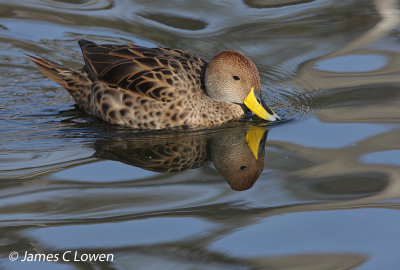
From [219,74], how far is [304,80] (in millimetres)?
1574

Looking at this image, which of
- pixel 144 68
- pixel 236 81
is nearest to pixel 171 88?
pixel 144 68

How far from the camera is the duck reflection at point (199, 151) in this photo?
649 cm

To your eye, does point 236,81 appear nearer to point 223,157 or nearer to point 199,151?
point 199,151

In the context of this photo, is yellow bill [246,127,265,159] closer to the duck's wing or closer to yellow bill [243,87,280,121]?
yellow bill [243,87,280,121]

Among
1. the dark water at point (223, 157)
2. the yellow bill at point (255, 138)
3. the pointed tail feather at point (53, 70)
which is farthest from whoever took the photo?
the pointed tail feather at point (53, 70)

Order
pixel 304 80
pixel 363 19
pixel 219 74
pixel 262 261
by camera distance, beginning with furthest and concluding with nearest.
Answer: pixel 363 19 < pixel 304 80 < pixel 219 74 < pixel 262 261

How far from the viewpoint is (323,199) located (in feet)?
19.1

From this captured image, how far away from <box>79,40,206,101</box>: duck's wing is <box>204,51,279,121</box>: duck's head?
238 mm

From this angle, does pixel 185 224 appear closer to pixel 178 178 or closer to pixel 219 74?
pixel 178 178

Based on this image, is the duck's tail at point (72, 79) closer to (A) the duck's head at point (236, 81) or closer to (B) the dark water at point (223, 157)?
(B) the dark water at point (223, 157)

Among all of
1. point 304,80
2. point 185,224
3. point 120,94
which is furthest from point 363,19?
point 185,224

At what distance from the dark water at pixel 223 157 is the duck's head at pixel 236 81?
20 centimetres

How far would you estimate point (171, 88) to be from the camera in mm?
7770

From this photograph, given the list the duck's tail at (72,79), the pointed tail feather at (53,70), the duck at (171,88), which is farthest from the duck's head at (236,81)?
the pointed tail feather at (53,70)
